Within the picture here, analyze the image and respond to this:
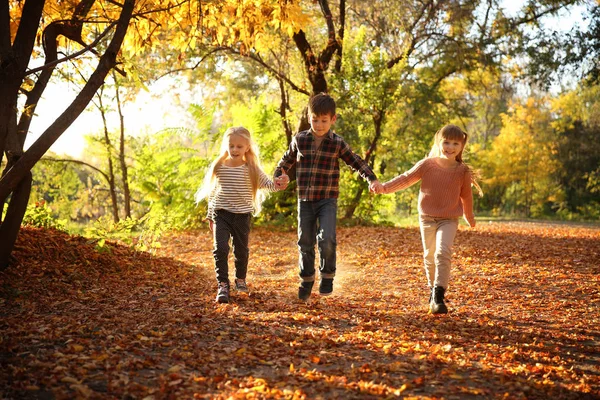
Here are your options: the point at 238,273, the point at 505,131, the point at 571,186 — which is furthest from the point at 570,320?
the point at 571,186

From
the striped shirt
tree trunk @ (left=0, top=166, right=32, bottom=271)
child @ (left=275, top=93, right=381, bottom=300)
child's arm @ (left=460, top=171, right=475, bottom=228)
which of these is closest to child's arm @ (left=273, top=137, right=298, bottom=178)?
child @ (left=275, top=93, right=381, bottom=300)

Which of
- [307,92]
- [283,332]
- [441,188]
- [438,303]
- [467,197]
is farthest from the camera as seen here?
[307,92]

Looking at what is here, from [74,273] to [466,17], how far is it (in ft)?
38.7

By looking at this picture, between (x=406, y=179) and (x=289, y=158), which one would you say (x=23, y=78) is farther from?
(x=406, y=179)

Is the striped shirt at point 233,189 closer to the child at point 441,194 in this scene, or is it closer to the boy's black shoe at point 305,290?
the boy's black shoe at point 305,290

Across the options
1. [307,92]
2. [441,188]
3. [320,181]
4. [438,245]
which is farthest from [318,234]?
[307,92]

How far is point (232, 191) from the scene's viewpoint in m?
5.36

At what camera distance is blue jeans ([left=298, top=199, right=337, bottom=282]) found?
5.17 meters

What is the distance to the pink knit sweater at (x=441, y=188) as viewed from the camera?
505 cm

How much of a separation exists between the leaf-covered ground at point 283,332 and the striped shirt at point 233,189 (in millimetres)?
858

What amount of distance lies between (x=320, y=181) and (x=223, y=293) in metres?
1.33

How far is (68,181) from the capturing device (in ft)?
53.4

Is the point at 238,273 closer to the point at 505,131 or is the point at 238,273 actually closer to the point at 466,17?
the point at 466,17

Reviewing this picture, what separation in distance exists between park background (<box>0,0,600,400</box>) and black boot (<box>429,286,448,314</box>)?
0.54 feet
